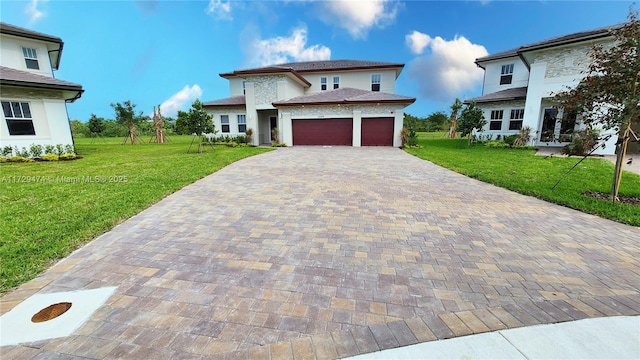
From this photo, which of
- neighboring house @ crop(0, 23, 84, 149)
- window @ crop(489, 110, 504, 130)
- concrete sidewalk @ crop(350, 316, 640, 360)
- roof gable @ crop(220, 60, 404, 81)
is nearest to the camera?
concrete sidewalk @ crop(350, 316, 640, 360)

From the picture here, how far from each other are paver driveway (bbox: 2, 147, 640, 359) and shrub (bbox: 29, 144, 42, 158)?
14129 millimetres

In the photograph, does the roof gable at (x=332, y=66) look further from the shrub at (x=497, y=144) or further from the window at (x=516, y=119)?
the shrub at (x=497, y=144)

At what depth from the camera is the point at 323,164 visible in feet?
39.0

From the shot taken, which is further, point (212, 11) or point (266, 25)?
point (266, 25)

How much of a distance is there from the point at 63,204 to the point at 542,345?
29.0 ft

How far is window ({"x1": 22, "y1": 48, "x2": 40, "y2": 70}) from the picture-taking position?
15508mm

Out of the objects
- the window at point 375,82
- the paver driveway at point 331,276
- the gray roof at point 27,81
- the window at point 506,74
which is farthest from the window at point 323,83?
the paver driveway at point 331,276

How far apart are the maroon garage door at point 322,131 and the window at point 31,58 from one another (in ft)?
53.2

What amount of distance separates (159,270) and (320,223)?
2.64 meters

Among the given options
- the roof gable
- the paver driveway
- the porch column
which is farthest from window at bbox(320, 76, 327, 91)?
the paver driveway

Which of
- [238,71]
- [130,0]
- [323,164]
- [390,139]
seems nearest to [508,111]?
[390,139]

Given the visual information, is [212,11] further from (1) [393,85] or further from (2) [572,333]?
(2) [572,333]

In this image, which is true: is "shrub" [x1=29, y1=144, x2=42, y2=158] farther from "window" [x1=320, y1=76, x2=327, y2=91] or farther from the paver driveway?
"window" [x1=320, y1=76, x2=327, y2=91]

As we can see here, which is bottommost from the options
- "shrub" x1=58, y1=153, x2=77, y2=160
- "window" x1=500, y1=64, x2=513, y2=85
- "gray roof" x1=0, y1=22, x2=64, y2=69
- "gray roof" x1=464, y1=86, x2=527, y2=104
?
"shrub" x1=58, y1=153, x2=77, y2=160
